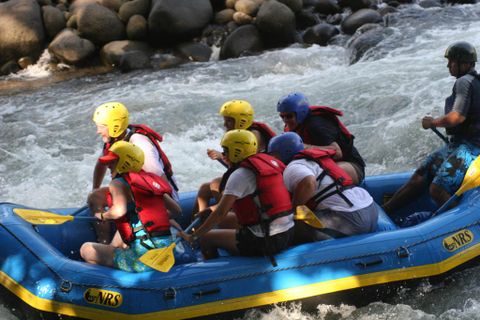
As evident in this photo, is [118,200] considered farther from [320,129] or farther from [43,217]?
[320,129]

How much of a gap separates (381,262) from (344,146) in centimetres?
107

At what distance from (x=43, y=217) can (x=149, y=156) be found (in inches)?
36.2

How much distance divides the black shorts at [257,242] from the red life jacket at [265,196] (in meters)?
0.10

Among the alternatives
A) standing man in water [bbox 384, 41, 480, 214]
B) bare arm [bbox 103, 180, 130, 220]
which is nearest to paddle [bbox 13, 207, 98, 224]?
bare arm [bbox 103, 180, 130, 220]

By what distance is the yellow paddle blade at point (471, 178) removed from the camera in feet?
15.7

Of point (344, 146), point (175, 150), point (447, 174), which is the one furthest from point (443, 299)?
point (175, 150)

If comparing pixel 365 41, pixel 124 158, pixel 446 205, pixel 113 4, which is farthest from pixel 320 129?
pixel 113 4

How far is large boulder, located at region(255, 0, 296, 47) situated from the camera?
12.0 m

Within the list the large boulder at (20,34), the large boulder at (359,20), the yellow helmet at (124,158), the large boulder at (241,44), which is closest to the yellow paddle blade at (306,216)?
the yellow helmet at (124,158)

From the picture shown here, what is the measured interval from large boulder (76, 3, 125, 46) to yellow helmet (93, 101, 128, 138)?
7842 mm

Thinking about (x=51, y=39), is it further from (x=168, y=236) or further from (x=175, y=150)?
(x=168, y=236)

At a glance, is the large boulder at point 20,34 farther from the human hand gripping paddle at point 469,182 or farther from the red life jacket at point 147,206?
the human hand gripping paddle at point 469,182

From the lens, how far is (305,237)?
4.59 metres

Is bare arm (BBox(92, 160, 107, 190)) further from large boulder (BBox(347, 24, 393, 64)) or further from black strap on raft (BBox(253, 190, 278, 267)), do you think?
large boulder (BBox(347, 24, 393, 64))
